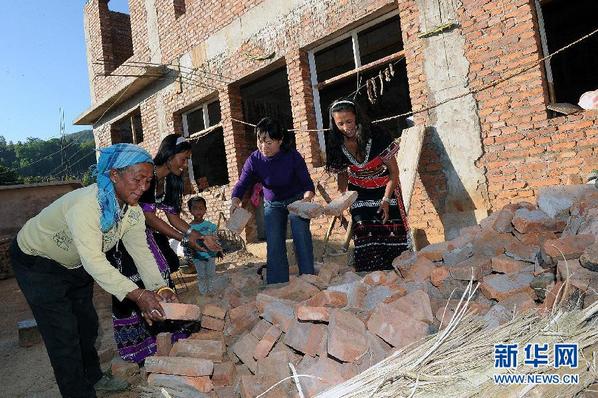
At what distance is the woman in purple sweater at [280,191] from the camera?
11.9 ft

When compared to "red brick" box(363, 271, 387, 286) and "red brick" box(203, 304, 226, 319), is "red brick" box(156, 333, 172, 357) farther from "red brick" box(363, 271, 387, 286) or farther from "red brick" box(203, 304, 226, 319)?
"red brick" box(363, 271, 387, 286)

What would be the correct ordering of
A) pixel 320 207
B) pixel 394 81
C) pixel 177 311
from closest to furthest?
1. pixel 177 311
2. pixel 320 207
3. pixel 394 81

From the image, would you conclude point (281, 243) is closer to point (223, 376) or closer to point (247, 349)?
point (247, 349)

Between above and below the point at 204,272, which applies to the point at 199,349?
below

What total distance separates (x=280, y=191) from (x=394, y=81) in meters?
7.79

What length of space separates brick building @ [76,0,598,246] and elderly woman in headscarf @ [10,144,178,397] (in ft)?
13.0

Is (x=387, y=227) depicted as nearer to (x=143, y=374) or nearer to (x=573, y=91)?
(x=143, y=374)

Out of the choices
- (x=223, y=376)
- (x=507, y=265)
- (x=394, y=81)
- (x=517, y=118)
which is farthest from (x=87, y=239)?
(x=394, y=81)

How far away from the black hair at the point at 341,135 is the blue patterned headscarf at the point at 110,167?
75.3 inches

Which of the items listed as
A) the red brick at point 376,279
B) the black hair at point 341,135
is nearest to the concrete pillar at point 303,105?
the black hair at point 341,135

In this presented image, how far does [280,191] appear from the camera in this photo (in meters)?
3.73

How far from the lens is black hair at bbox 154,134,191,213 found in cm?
343

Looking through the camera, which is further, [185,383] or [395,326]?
[185,383]

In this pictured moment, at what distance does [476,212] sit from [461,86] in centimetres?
157
